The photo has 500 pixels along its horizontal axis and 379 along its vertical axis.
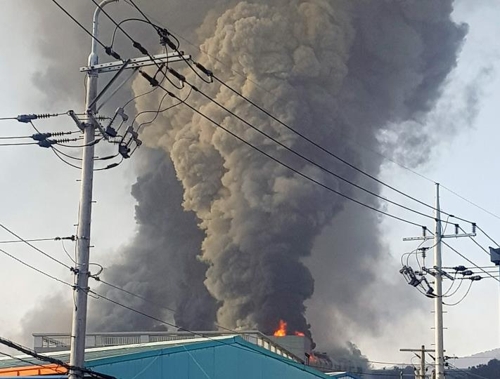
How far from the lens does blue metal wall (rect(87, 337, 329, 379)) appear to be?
23.1 meters

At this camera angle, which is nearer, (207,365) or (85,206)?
(85,206)

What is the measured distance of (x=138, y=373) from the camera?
2333 cm

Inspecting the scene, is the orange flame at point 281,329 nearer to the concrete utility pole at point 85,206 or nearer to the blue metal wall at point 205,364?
the blue metal wall at point 205,364

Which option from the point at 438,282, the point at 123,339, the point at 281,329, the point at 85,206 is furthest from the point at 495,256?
the point at 281,329

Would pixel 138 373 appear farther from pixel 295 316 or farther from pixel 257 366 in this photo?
pixel 295 316

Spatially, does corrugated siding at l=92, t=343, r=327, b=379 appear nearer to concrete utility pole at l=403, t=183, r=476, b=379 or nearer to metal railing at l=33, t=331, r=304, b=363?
concrete utility pole at l=403, t=183, r=476, b=379

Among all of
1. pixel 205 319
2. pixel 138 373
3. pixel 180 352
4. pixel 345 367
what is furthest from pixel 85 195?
pixel 345 367

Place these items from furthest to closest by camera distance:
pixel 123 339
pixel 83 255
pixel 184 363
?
1. pixel 123 339
2. pixel 184 363
3. pixel 83 255

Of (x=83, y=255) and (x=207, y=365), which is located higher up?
(x=83, y=255)

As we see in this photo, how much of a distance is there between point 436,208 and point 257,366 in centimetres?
799

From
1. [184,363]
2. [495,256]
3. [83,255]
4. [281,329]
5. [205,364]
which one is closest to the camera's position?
[83,255]

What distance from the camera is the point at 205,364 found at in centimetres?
2633

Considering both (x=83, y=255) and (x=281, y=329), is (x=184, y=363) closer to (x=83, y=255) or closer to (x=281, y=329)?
(x=83, y=255)

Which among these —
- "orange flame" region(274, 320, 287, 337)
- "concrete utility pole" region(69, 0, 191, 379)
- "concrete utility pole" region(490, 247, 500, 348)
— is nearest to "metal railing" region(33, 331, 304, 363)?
"orange flame" region(274, 320, 287, 337)
